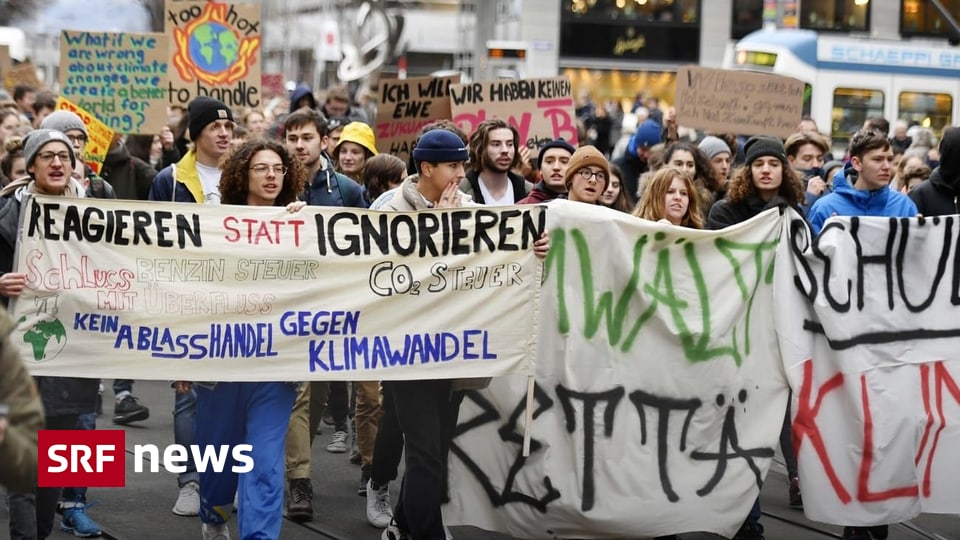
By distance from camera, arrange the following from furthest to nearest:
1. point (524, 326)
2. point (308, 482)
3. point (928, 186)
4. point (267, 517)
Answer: point (928, 186), point (308, 482), point (524, 326), point (267, 517)

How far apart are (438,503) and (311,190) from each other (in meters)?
2.26

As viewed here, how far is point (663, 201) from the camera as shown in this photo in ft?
21.5

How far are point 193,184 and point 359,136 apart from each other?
A: 92.0 inches

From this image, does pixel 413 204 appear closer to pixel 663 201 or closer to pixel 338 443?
pixel 663 201

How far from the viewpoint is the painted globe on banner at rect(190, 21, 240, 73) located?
11.4 m

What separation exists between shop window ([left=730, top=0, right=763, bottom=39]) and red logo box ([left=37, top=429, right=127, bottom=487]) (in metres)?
36.4

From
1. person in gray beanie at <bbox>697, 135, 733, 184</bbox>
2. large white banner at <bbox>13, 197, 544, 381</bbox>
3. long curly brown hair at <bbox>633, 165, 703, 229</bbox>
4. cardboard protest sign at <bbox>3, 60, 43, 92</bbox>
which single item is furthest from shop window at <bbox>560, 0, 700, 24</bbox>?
large white banner at <bbox>13, 197, 544, 381</bbox>

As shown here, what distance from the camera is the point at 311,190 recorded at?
757cm

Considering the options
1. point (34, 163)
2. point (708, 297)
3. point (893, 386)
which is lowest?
point (893, 386)

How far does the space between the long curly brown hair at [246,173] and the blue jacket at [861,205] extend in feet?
8.35

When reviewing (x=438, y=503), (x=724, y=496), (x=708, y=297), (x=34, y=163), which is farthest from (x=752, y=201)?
(x=34, y=163)

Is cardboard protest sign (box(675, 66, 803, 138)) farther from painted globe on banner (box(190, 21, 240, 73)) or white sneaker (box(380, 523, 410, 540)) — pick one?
white sneaker (box(380, 523, 410, 540))

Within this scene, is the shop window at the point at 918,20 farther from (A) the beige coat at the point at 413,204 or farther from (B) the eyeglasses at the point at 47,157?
(B) the eyeglasses at the point at 47,157

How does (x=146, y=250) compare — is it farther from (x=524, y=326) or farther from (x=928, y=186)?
(x=928, y=186)
